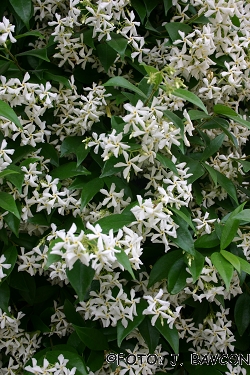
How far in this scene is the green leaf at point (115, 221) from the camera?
3.40 ft

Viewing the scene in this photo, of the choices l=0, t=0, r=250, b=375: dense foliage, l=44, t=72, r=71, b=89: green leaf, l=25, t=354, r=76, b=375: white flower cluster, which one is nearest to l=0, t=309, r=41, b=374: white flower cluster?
l=0, t=0, r=250, b=375: dense foliage

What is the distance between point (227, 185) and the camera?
130cm

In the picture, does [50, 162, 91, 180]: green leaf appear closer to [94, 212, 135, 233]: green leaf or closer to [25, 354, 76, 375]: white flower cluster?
[94, 212, 135, 233]: green leaf

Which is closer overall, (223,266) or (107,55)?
(223,266)

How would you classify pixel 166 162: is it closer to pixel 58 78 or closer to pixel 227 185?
pixel 227 185

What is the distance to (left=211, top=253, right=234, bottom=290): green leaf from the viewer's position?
3.39ft

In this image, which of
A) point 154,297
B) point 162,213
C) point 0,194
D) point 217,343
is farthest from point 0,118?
point 217,343

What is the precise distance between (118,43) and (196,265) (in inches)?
24.5

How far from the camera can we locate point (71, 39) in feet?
4.19

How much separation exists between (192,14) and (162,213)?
0.69 metres

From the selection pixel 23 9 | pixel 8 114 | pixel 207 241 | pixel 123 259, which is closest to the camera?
pixel 123 259

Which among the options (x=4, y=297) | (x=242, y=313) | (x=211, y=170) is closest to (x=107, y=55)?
(x=211, y=170)

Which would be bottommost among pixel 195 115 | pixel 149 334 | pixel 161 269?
pixel 149 334

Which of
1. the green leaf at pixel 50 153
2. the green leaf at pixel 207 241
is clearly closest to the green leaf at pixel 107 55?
the green leaf at pixel 50 153
